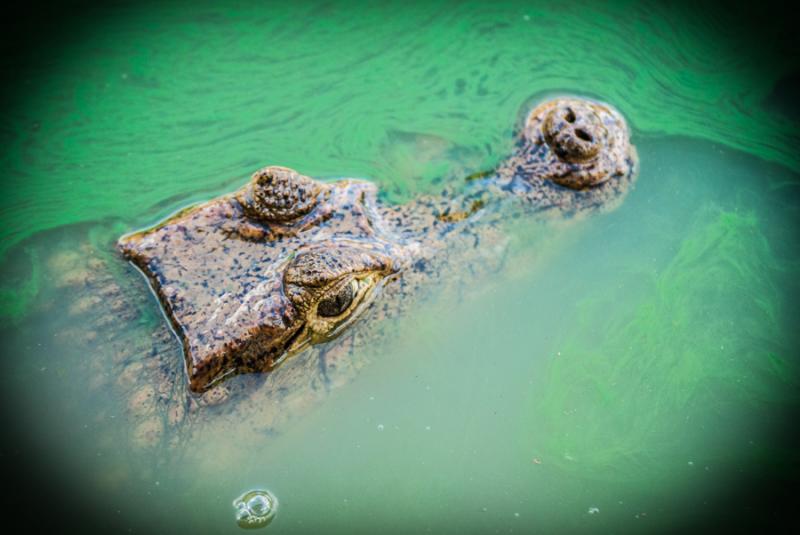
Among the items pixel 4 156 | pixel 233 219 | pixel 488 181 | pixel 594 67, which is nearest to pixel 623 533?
pixel 488 181

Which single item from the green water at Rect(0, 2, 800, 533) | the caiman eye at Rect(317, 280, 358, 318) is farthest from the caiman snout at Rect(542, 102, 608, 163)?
the caiman eye at Rect(317, 280, 358, 318)

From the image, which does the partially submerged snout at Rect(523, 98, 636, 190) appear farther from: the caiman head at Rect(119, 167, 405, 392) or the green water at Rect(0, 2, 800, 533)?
the caiman head at Rect(119, 167, 405, 392)

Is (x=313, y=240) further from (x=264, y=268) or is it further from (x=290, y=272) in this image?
(x=290, y=272)

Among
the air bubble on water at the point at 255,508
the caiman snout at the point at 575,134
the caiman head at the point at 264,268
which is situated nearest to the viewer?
the caiman head at the point at 264,268

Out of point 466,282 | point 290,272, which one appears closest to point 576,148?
point 466,282

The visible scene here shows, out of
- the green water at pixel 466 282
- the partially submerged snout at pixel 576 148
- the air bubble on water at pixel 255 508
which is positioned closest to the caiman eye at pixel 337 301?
the green water at pixel 466 282

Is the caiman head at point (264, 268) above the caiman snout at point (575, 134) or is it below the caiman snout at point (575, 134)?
below

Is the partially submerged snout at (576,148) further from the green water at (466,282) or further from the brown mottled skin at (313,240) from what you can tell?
the green water at (466,282)
